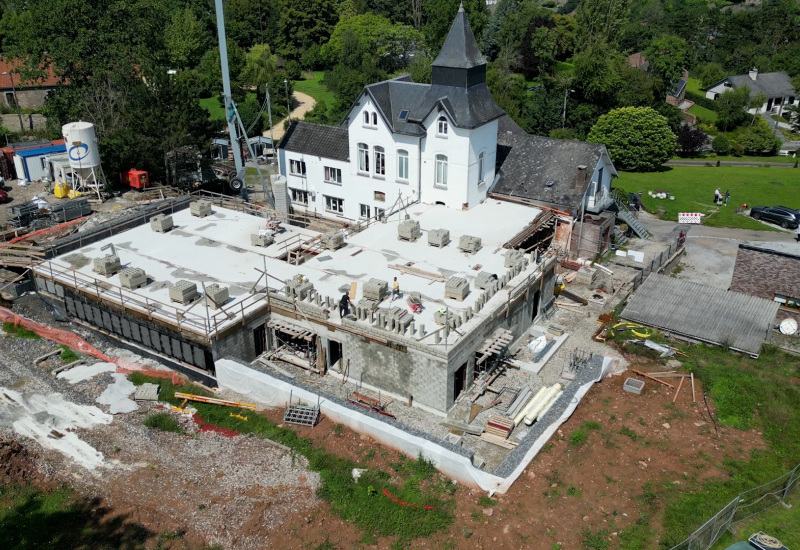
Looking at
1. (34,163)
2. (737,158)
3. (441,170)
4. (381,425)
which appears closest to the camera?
(381,425)

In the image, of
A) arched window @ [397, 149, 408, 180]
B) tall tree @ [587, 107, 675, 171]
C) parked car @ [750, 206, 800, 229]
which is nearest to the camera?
arched window @ [397, 149, 408, 180]

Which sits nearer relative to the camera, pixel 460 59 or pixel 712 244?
pixel 460 59

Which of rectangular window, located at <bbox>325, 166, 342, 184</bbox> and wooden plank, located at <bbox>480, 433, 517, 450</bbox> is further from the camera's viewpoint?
rectangular window, located at <bbox>325, 166, 342, 184</bbox>

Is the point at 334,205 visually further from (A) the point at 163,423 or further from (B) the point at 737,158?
(B) the point at 737,158

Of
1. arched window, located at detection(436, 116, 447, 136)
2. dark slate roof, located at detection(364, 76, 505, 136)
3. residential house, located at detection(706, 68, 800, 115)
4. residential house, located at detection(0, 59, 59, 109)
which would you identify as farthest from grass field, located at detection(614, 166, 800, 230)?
residential house, located at detection(0, 59, 59, 109)

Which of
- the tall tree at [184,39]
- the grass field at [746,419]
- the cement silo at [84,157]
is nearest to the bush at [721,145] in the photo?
the grass field at [746,419]

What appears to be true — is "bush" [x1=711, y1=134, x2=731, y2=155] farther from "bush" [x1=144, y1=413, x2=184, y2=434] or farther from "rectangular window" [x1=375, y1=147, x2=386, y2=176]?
"bush" [x1=144, y1=413, x2=184, y2=434]

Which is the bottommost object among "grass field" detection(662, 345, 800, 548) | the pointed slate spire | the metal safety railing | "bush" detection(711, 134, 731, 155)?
"bush" detection(711, 134, 731, 155)

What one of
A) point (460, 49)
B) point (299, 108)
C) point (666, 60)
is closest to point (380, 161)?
point (460, 49)
